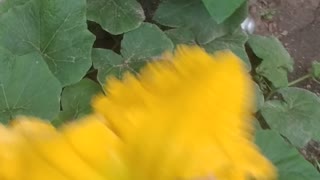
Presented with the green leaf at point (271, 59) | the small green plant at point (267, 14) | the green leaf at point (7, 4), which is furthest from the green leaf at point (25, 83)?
the small green plant at point (267, 14)

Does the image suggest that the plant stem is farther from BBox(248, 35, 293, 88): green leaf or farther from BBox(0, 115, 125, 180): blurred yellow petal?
BBox(0, 115, 125, 180): blurred yellow petal

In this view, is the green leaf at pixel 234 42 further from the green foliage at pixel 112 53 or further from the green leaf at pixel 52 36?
the green leaf at pixel 52 36

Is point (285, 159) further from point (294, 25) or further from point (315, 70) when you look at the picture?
point (294, 25)

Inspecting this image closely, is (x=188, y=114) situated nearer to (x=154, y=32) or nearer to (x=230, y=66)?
(x=230, y=66)

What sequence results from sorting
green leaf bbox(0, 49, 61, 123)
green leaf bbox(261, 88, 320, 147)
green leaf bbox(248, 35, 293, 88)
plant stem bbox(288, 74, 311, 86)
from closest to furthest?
green leaf bbox(0, 49, 61, 123)
green leaf bbox(261, 88, 320, 147)
green leaf bbox(248, 35, 293, 88)
plant stem bbox(288, 74, 311, 86)

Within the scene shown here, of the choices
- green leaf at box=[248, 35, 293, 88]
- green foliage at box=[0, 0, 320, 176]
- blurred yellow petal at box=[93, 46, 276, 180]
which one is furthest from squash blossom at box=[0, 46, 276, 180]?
green leaf at box=[248, 35, 293, 88]
